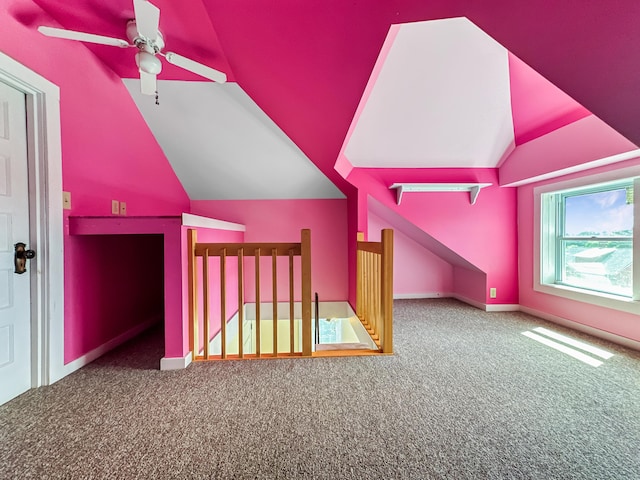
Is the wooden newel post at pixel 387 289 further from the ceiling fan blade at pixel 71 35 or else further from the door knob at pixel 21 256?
the door knob at pixel 21 256

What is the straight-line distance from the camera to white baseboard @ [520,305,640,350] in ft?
6.40

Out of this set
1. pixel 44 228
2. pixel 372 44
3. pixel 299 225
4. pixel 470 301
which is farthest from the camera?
pixel 299 225

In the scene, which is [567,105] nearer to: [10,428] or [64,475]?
[64,475]

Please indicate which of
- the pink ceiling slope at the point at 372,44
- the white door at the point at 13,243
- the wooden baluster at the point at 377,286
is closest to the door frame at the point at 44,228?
the white door at the point at 13,243

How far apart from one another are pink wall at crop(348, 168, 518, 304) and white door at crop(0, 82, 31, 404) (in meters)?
2.76

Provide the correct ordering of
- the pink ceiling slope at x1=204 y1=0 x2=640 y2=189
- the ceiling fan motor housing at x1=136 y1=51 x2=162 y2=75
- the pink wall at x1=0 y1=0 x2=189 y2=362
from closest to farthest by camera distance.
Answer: the pink ceiling slope at x1=204 y1=0 x2=640 y2=189 → the pink wall at x1=0 y1=0 x2=189 y2=362 → the ceiling fan motor housing at x1=136 y1=51 x2=162 y2=75

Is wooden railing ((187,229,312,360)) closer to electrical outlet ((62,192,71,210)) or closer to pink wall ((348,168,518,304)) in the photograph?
electrical outlet ((62,192,71,210))

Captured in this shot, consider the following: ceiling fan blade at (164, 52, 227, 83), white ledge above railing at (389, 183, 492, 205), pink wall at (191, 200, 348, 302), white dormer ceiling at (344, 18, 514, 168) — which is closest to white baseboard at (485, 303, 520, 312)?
white ledge above railing at (389, 183, 492, 205)

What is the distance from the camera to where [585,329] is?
2.24 m

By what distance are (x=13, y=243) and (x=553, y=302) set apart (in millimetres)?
4334

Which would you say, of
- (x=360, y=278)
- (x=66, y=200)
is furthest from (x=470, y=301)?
(x=66, y=200)

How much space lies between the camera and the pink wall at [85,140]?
143 cm

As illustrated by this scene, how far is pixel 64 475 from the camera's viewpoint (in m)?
0.90

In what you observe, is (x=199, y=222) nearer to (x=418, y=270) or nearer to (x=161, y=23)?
(x=161, y=23)
